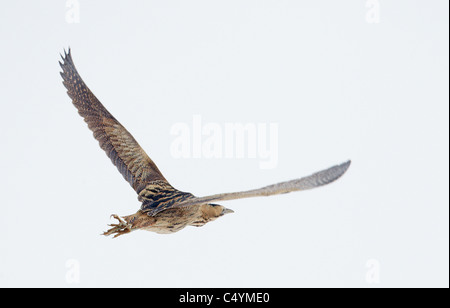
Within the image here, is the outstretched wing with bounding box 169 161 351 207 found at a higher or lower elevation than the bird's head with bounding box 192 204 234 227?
lower

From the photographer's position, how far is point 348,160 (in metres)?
3.29

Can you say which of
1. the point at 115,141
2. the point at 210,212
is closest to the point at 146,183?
the point at 115,141

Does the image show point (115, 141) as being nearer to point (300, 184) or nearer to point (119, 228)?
point (119, 228)

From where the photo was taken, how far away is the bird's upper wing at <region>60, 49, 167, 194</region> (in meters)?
4.52

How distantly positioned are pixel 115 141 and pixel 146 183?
43 cm

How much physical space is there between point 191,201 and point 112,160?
1.17 meters

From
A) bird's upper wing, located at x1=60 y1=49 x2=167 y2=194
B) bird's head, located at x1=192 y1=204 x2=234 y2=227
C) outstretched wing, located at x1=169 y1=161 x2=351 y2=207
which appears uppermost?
bird's upper wing, located at x1=60 y1=49 x2=167 y2=194

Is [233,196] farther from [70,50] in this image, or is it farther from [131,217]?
[70,50]

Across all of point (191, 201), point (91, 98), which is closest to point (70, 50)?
point (91, 98)

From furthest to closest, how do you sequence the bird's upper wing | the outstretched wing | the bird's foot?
the bird's upper wing
the bird's foot
the outstretched wing

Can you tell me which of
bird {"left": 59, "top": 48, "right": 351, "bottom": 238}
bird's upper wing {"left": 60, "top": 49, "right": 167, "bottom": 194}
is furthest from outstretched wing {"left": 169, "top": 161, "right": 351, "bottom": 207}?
bird's upper wing {"left": 60, "top": 49, "right": 167, "bottom": 194}

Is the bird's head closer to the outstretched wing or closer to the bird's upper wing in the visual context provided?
the bird's upper wing

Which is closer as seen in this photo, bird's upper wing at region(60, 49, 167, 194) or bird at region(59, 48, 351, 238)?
bird at region(59, 48, 351, 238)

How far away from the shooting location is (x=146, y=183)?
14.6 ft
